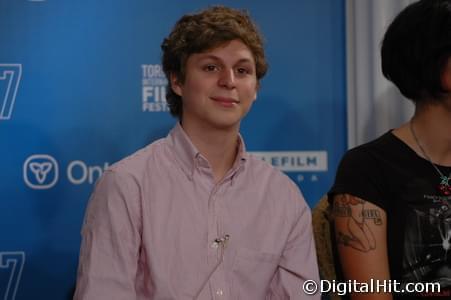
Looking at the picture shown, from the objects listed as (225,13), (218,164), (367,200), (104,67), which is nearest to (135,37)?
(104,67)

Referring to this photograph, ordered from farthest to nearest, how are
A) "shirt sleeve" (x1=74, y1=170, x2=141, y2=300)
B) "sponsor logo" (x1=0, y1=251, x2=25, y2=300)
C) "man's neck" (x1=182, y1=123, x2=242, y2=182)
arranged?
"sponsor logo" (x1=0, y1=251, x2=25, y2=300)
"man's neck" (x1=182, y1=123, x2=242, y2=182)
"shirt sleeve" (x1=74, y1=170, x2=141, y2=300)

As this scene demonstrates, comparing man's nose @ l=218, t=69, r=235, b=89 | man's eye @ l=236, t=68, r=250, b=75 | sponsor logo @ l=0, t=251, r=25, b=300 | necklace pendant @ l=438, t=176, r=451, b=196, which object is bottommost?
sponsor logo @ l=0, t=251, r=25, b=300

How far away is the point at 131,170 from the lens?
144 cm

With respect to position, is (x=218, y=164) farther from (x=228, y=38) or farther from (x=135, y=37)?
(x=135, y=37)

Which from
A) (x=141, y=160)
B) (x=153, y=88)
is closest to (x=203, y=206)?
(x=141, y=160)

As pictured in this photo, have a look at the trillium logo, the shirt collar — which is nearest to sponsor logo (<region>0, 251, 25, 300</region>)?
the trillium logo

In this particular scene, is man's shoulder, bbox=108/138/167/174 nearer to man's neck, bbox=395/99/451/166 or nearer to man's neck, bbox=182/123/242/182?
man's neck, bbox=182/123/242/182

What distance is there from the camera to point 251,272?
4.78 ft

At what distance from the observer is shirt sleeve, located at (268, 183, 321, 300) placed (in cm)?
150

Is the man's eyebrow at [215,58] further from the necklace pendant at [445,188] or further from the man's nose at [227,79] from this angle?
the necklace pendant at [445,188]

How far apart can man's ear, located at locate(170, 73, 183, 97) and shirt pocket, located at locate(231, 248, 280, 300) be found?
0.44 metres

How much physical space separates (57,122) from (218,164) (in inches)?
28.5

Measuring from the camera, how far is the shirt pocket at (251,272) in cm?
144

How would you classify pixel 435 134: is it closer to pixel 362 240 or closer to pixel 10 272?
pixel 362 240
